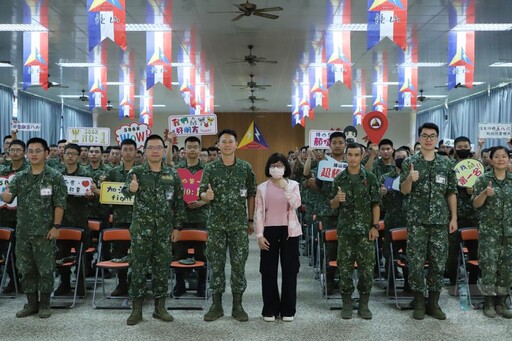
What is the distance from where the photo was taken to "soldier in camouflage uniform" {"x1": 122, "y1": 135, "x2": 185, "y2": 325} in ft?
15.7

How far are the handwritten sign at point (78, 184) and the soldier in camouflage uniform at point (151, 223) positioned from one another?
1.28 metres

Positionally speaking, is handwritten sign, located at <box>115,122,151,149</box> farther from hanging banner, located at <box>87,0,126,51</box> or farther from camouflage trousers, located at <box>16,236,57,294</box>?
camouflage trousers, located at <box>16,236,57,294</box>

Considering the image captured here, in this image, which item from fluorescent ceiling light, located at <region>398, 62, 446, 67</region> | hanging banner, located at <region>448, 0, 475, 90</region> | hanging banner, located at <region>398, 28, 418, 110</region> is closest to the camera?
hanging banner, located at <region>448, 0, 475, 90</region>

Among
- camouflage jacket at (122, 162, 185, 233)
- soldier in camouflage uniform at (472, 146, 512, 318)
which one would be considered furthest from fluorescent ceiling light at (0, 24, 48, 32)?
soldier in camouflage uniform at (472, 146, 512, 318)

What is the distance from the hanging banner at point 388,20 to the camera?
7086 mm

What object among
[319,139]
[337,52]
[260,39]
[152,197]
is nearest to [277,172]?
[152,197]

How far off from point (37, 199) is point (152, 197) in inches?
44.8

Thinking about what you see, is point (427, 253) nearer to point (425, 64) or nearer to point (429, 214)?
point (429, 214)

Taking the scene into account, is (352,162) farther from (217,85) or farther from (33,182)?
(217,85)

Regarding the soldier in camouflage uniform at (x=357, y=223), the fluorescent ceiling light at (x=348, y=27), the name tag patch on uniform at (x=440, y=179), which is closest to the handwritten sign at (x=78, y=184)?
the soldier in camouflage uniform at (x=357, y=223)

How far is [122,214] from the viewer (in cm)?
600

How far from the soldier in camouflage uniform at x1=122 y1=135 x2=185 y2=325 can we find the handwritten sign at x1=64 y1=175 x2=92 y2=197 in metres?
1.28

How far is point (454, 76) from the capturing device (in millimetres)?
9844

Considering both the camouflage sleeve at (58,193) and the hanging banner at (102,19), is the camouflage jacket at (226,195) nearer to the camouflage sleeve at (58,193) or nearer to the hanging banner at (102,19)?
the camouflage sleeve at (58,193)
